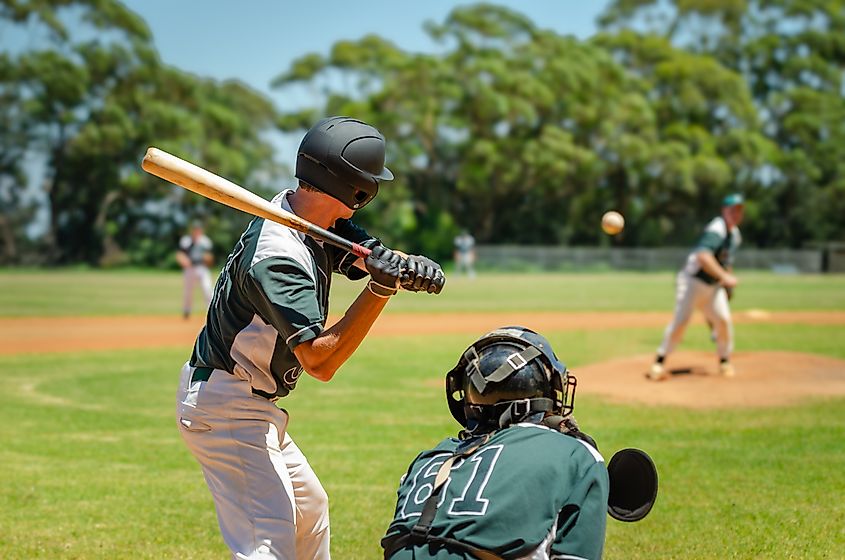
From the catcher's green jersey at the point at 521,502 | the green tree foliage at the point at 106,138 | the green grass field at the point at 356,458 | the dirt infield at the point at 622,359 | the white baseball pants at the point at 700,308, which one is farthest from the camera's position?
the green tree foliage at the point at 106,138

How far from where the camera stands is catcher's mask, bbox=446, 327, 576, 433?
302 centimetres

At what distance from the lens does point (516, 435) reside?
2932 millimetres

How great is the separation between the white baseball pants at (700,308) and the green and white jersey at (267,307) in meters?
9.25

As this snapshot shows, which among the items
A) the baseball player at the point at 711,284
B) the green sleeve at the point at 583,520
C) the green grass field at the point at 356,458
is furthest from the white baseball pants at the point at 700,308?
the green sleeve at the point at 583,520

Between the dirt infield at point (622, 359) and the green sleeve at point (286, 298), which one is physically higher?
the green sleeve at point (286, 298)

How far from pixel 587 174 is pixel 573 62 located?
25.4 ft

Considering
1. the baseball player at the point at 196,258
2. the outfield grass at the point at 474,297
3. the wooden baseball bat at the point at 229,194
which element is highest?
the wooden baseball bat at the point at 229,194

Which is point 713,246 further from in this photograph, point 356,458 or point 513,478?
point 513,478

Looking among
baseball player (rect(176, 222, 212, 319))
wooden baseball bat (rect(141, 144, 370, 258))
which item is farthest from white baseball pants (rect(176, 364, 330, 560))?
baseball player (rect(176, 222, 212, 319))

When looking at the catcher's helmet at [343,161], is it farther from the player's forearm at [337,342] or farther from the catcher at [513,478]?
the catcher at [513,478]

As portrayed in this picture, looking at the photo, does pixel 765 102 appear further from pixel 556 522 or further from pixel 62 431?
pixel 556 522

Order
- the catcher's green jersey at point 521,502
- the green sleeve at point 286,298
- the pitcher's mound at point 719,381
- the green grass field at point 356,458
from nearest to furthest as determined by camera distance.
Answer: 1. the catcher's green jersey at point 521,502
2. the green sleeve at point 286,298
3. the green grass field at point 356,458
4. the pitcher's mound at point 719,381

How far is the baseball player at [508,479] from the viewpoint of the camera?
2762 millimetres

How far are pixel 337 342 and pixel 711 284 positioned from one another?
977 cm
